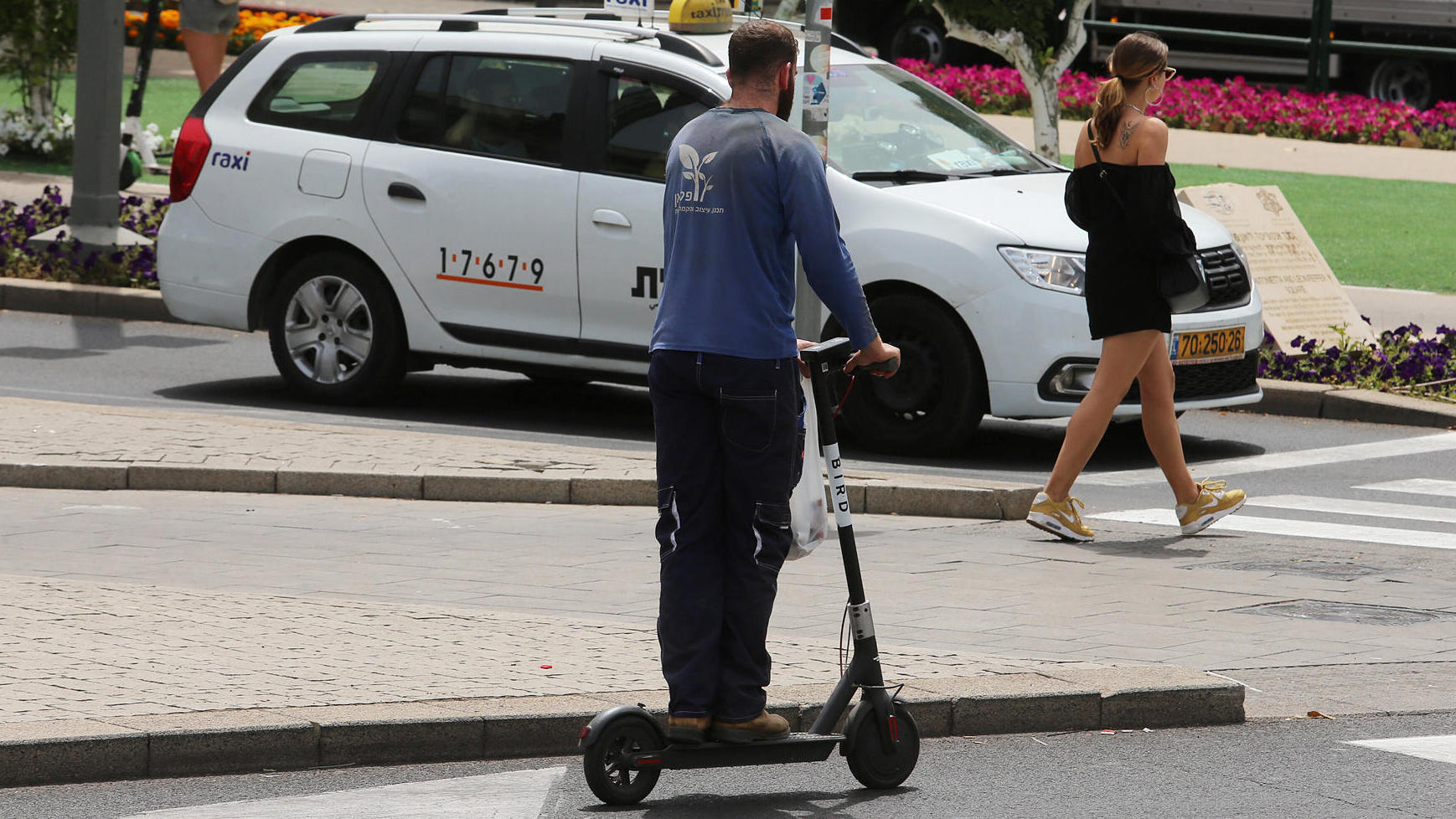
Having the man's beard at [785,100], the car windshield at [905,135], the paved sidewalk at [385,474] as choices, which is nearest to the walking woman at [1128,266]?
the paved sidewalk at [385,474]

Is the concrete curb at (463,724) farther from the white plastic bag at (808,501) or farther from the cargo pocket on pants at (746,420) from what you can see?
the cargo pocket on pants at (746,420)

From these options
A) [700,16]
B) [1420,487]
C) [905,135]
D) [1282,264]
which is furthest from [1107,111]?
[1282,264]

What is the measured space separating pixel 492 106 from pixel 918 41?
18439mm

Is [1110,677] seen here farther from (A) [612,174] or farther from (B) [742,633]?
(A) [612,174]

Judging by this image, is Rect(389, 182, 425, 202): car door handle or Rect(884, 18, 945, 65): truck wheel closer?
Rect(389, 182, 425, 202): car door handle

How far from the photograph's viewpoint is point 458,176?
1041cm

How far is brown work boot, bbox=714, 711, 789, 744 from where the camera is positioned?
4.92 meters

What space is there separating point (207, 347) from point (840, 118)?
4.50m

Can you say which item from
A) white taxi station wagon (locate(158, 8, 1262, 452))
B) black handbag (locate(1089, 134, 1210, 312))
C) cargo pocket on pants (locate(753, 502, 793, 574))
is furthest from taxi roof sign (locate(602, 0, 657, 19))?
cargo pocket on pants (locate(753, 502, 793, 574))

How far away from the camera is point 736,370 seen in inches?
192

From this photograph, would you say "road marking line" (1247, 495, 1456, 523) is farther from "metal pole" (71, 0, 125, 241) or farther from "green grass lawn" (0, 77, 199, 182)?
"green grass lawn" (0, 77, 199, 182)

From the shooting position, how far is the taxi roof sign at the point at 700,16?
10898 millimetres

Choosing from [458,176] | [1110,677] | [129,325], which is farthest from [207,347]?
[1110,677]

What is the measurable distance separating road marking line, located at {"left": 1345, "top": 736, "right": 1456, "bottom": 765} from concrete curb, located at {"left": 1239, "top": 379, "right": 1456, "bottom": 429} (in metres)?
5.88
